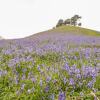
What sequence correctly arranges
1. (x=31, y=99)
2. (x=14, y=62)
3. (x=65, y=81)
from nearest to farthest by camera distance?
(x=31, y=99), (x=65, y=81), (x=14, y=62)

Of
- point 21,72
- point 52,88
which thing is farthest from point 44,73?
point 52,88

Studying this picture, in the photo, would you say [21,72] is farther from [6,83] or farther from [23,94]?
[23,94]

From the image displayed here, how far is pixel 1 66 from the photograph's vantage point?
871 centimetres

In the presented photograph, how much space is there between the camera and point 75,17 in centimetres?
5706

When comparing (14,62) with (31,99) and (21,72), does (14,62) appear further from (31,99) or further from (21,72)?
(31,99)

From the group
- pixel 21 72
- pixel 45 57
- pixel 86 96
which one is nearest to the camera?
pixel 86 96

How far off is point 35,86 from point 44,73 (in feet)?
3.95

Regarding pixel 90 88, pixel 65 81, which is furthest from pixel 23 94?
pixel 90 88

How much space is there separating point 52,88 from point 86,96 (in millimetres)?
670

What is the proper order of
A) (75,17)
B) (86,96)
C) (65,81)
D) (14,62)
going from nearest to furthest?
1. (86,96)
2. (65,81)
3. (14,62)
4. (75,17)

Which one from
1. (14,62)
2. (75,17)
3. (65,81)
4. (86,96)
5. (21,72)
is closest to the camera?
(86,96)

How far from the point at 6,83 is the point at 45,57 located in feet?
14.4

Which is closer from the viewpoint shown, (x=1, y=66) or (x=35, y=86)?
(x=35, y=86)

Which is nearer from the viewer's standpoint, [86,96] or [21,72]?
[86,96]
